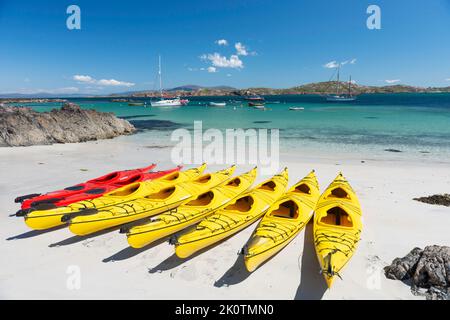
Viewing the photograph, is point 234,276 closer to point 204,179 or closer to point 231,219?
point 231,219

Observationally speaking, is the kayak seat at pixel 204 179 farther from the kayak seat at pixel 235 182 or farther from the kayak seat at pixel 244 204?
the kayak seat at pixel 244 204

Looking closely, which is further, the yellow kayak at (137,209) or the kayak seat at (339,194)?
the kayak seat at (339,194)

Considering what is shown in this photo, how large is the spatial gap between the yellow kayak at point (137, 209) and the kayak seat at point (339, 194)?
370 cm

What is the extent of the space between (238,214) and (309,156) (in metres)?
10.8

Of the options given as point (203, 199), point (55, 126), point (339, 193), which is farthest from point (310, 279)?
point (55, 126)

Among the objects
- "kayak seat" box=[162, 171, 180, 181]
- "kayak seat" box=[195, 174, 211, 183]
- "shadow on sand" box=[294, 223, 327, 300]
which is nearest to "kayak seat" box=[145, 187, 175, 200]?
"kayak seat" box=[195, 174, 211, 183]

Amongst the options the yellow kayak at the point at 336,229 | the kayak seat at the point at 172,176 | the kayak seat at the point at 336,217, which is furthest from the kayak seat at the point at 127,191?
the kayak seat at the point at 336,217

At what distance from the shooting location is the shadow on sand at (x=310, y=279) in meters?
4.72

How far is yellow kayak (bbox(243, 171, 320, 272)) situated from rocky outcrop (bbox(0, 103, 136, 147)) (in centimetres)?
1865

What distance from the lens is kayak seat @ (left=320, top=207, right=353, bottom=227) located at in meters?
6.84

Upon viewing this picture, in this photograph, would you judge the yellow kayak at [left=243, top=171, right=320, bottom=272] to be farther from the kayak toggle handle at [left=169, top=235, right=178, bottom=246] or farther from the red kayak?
the red kayak

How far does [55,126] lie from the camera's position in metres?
20.5
